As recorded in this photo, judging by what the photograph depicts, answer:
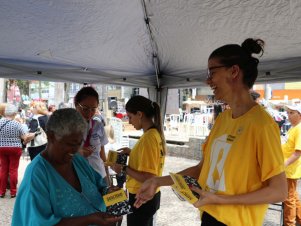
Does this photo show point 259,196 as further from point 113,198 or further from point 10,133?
point 10,133

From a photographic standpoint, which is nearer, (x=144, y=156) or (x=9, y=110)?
(x=144, y=156)

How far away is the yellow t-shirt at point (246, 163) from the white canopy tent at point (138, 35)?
1117 millimetres

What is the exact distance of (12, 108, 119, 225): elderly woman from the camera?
1235 millimetres

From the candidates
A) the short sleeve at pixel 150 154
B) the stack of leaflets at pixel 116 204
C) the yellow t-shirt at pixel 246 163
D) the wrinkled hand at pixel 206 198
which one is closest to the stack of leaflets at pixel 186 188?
the wrinkled hand at pixel 206 198

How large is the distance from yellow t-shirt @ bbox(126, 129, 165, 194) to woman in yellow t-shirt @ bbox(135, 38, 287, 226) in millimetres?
769

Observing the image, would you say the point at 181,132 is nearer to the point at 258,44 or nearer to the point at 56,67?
A: the point at 56,67

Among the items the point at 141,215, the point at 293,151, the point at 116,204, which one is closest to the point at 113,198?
the point at 116,204

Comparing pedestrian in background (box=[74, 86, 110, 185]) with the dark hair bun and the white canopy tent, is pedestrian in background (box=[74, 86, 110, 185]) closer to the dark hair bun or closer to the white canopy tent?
the white canopy tent

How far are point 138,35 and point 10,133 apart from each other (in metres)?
3.72

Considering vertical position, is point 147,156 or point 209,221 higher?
point 147,156

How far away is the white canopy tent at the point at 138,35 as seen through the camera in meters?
2.18

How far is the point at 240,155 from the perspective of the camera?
4.51 ft

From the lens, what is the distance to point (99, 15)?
2359 millimetres

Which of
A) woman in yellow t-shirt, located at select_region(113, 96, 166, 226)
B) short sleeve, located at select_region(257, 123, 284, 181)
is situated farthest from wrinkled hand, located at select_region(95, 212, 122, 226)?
woman in yellow t-shirt, located at select_region(113, 96, 166, 226)
